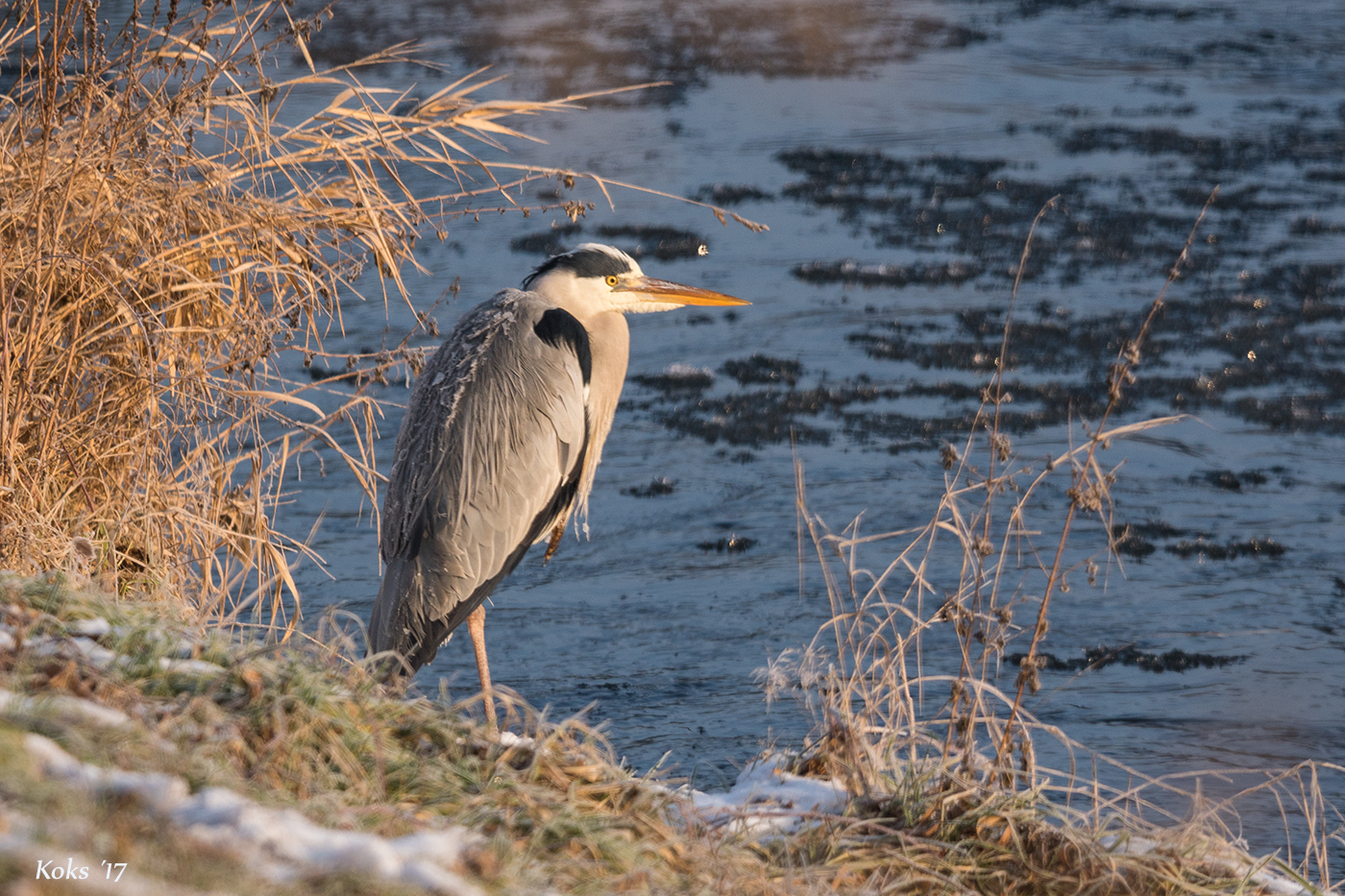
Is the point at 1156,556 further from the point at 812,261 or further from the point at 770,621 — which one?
the point at 812,261

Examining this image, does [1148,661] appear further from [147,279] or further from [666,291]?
[147,279]

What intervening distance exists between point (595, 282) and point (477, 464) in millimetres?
730

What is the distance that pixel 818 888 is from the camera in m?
2.45

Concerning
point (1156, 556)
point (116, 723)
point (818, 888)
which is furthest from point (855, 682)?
point (1156, 556)

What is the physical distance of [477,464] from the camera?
12.9 ft

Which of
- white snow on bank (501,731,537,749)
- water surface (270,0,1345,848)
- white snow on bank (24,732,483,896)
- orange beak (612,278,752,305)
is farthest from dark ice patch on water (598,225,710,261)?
white snow on bank (24,732,483,896)

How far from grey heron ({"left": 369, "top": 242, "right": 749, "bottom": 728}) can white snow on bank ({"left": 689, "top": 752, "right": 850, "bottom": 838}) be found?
927 millimetres

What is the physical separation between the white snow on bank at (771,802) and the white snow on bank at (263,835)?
3.12ft

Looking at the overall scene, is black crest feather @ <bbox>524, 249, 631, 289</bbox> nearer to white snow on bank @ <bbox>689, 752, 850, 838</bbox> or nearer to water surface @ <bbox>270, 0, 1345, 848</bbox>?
water surface @ <bbox>270, 0, 1345, 848</bbox>

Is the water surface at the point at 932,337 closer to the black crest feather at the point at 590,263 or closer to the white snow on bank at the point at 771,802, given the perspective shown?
the white snow on bank at the point at 771,802

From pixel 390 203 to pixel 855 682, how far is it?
205 cm

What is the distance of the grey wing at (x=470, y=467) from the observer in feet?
12.8

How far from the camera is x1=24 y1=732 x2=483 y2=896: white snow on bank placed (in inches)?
67.2

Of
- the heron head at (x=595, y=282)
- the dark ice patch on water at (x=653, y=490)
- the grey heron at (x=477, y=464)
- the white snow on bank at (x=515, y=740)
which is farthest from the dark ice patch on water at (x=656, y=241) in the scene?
the white snow on bank at (x=515, y=740)
